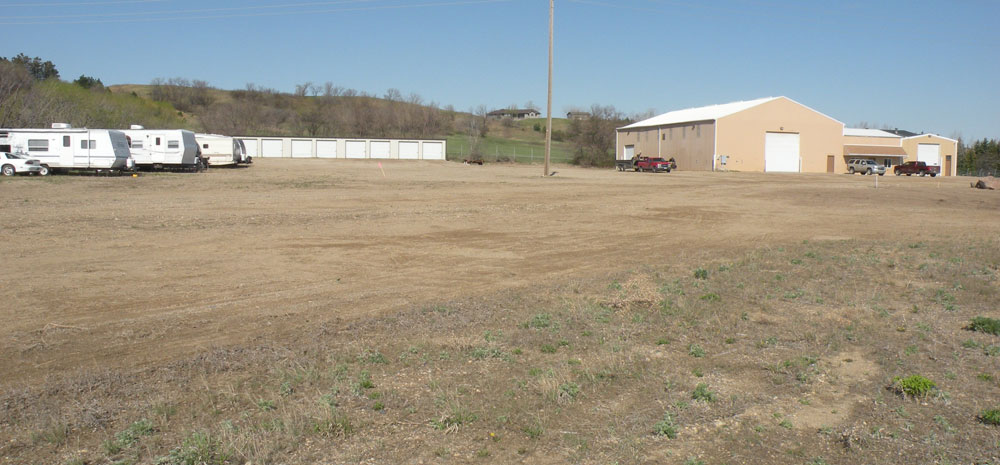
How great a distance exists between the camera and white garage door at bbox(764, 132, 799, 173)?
2849 inches

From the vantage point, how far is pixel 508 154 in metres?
102

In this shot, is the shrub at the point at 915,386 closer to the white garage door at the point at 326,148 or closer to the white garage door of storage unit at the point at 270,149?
the white garage door at the point at 326,148

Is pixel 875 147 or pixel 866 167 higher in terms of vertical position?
pixel 875 147

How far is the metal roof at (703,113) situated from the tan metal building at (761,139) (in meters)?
0.17

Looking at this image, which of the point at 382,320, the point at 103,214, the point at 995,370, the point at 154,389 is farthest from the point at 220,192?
the point at 995,370

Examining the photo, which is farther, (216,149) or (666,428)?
(216,149)

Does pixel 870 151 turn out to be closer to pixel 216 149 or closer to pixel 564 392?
pixel 216 149

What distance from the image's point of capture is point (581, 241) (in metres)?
17.2

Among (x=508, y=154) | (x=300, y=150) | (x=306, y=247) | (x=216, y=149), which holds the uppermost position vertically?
(x=508, y=154)

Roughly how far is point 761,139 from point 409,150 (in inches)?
1508

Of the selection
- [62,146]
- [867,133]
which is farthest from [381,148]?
[867,133]

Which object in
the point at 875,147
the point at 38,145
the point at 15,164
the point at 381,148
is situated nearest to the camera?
the point at 15,164

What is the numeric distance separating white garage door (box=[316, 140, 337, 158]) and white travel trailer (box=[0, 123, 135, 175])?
48.1 meters

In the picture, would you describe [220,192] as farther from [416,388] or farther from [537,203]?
[416,388]
